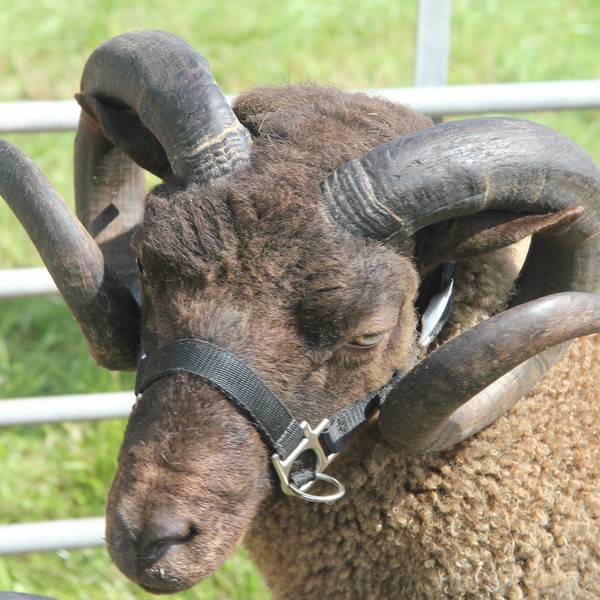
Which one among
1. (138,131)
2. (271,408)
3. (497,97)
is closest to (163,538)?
(271,408)

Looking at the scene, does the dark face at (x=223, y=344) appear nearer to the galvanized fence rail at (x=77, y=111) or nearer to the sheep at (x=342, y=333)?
the sheep at (x=342, y=333)

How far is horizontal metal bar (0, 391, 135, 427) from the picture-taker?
409 centimetres

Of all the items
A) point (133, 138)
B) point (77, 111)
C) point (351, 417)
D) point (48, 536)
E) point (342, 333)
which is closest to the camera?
point (342, 333)

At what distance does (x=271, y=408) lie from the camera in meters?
2.45

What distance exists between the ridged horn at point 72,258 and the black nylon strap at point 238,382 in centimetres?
43

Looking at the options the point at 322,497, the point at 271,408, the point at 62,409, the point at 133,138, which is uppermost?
the point at 133,138

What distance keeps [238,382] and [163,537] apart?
1.36ft

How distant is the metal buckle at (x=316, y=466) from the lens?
8.17 feet

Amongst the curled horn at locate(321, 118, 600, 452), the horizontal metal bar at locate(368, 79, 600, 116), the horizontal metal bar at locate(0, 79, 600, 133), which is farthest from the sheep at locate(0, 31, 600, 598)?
the horizontal metal bar at locate(368, 79, 600, 116)

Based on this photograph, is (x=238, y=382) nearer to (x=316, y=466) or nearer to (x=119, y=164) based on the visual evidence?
(x=316, y=466)

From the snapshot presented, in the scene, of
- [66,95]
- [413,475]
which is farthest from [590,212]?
[66,95]

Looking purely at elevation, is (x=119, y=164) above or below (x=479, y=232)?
below

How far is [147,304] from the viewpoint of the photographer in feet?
8.89

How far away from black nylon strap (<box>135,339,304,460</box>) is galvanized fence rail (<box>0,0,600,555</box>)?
176cm
